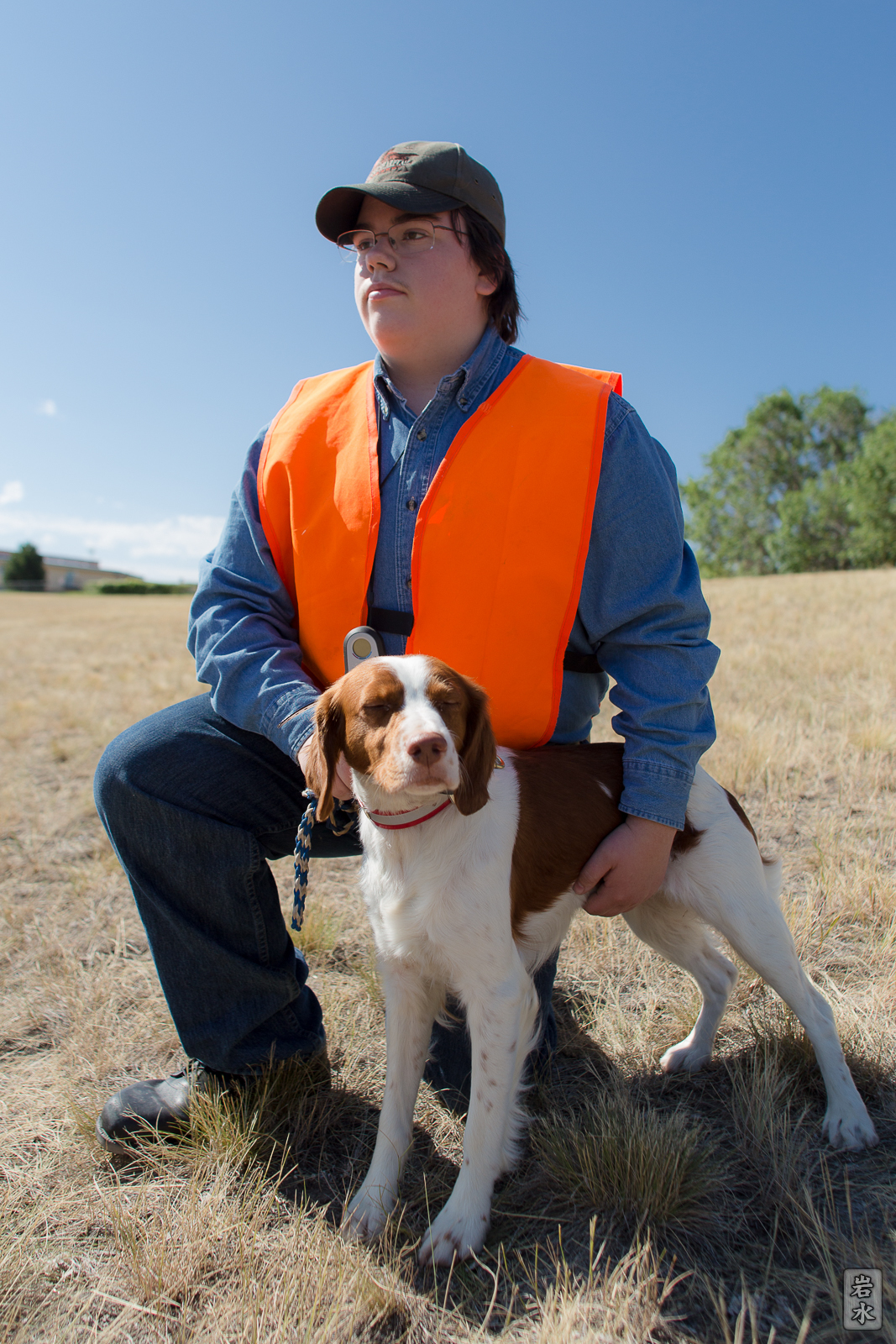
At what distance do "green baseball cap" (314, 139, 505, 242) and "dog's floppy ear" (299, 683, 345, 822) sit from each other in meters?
1.37

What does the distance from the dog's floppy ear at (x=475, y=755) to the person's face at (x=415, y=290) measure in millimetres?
1049

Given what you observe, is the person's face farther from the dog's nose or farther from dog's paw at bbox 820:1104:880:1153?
dog's paw at bbox 820:1104:880:1153

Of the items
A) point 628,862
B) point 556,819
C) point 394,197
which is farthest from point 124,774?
point 394,197

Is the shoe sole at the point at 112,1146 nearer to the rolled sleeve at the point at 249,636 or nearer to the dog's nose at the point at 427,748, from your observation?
the rolled sleeve at the point at 249,636

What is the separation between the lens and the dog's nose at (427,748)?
180cm

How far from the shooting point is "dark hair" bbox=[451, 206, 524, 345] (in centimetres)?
238

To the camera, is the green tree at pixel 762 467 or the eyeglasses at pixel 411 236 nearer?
the eyeglasses at pixel 411 236

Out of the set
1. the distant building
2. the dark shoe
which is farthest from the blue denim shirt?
the distant building

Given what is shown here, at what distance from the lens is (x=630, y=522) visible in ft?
7.48

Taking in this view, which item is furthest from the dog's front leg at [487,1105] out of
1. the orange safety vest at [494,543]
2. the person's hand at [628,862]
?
the orange safety vest at [494,543]

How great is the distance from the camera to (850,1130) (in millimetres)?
2086

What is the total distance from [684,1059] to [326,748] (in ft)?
4.77

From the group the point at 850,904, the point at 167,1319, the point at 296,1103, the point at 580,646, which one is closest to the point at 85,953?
the point at 296,1103

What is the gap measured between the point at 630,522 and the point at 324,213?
51.4 inches
